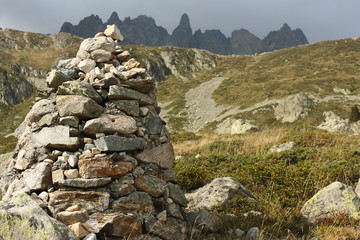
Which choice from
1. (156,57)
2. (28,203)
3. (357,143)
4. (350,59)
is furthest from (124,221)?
(156,57)

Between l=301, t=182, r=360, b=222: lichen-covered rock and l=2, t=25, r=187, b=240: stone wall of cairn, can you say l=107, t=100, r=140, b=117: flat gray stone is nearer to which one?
l=2, t=25, r=187, b=240: stone wall of cairn

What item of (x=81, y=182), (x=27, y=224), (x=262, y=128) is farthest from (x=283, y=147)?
(x=262, y=128)

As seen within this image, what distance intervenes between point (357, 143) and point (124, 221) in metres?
14.8

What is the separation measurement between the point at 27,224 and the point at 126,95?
276 cm

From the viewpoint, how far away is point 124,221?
4836 mm

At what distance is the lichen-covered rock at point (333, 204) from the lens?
7.30 m

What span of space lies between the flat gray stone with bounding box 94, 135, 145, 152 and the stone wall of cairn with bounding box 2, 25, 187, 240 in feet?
0.06

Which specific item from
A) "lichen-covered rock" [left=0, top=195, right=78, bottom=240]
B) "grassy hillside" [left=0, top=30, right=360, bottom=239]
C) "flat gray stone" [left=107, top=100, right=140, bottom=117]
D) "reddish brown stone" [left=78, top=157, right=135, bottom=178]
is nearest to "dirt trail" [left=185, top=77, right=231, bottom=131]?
"grassy hillside" [left=0, top=30, right=360, bottom=239]

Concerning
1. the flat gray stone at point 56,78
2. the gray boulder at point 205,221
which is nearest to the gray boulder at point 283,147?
the gray boulder at point 205,221

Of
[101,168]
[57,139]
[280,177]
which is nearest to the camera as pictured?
[101,168]

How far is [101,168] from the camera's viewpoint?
4973mm

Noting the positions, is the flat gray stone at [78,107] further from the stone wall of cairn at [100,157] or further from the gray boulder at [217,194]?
the gray boulder at [217,194]

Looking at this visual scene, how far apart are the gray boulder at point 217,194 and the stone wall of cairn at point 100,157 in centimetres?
A: 206

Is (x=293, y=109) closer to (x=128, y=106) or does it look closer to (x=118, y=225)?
(x=128, y=106)
